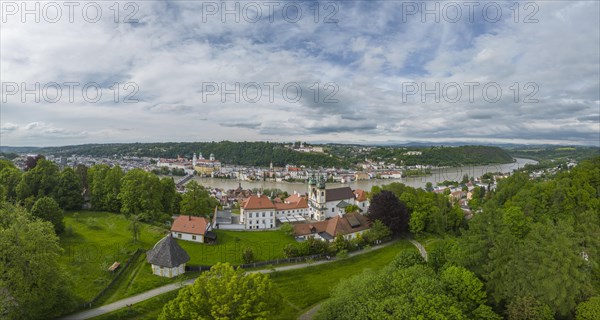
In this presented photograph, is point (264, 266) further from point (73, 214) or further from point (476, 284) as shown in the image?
point (73, 214)

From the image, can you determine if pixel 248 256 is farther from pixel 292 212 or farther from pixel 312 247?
pixel 292 212

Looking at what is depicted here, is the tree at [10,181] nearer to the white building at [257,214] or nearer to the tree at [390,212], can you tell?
the white building at [257,214]

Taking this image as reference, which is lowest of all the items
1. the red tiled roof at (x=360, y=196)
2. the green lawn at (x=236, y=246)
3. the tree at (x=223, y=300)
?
the green lawn at (x=236, y=246)

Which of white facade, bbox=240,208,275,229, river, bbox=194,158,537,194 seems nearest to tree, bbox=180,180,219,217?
white facade, bbox=240,208,275,229

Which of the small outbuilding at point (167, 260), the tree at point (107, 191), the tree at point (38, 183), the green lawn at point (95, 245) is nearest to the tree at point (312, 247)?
the small outbuilding at point (167, 260)

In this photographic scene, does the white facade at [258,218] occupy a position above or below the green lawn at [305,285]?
above

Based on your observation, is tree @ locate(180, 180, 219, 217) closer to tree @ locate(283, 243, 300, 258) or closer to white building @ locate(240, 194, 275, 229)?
white building @ locate(240, 194, 275, 229)

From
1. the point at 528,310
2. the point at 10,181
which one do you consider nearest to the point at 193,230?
the point at 10,181
